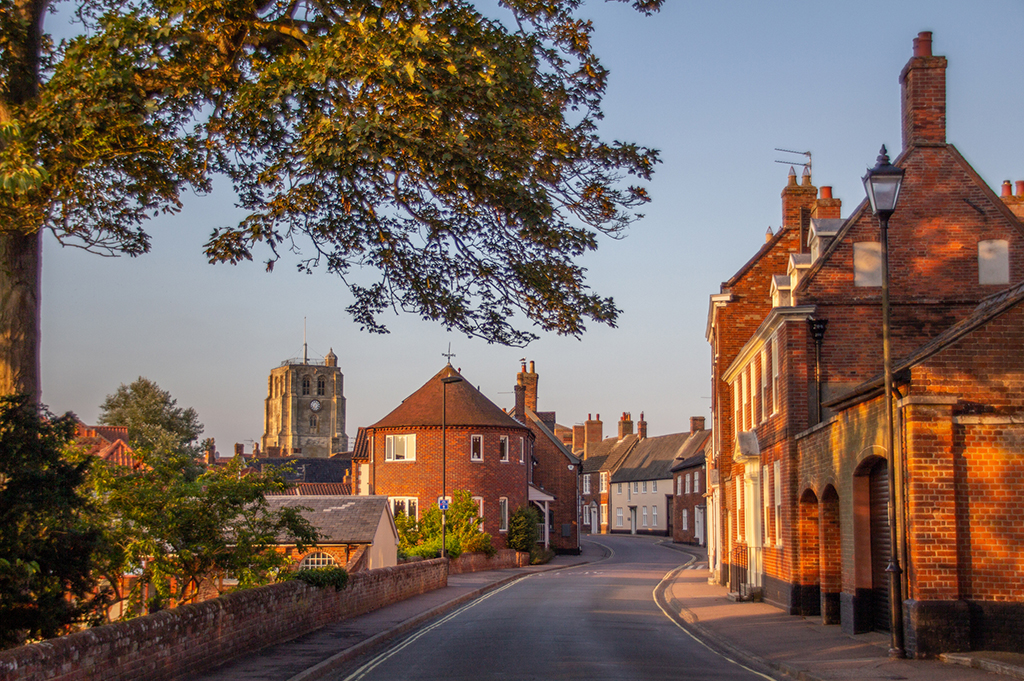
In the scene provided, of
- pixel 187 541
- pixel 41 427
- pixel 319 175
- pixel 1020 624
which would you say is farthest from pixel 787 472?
pixel 41 427

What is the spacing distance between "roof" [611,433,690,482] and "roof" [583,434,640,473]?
72.7 inches

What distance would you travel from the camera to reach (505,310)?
11.7m

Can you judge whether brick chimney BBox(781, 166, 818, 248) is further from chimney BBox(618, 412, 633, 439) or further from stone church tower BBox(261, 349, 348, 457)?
stone church tower BBox(261, 349, 348, 457)

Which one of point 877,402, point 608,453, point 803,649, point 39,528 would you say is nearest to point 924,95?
point 877,402

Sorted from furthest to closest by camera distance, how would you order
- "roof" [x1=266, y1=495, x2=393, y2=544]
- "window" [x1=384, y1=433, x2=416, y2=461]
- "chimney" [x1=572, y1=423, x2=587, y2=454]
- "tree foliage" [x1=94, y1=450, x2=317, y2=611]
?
1. "chimney" [x1=572, y1=423, x2=587, y2=454]
2. "window" [x1=384, y1=433, x2=416, y2=461]
3. "roof" [x1=266, y1=495, x2=393, y2=544]
4. "tree foliage" [x1=94, y1=450, x2=317, y2=611]

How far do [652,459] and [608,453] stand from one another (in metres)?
15.2

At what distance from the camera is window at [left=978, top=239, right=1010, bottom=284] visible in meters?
21.2

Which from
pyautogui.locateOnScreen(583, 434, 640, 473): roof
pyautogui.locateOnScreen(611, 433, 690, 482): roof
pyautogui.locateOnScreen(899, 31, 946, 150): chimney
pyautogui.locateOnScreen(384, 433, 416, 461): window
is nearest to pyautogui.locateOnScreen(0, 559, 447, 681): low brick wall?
pyautogui.locateOnScreen(899, 31, 946, 150): chimney

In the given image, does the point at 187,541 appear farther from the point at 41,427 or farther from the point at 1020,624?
the point at 1020,624

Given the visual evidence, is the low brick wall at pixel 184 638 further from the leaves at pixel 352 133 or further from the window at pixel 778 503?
the window at pixel 778 503

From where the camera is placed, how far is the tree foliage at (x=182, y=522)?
1555 centimetres

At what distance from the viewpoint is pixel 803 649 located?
52.2ft

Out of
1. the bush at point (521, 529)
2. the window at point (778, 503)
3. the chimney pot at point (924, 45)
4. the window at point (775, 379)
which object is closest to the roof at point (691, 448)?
the bush at point (521, 529)

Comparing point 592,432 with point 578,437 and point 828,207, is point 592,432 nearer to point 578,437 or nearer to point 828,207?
point 578,437
